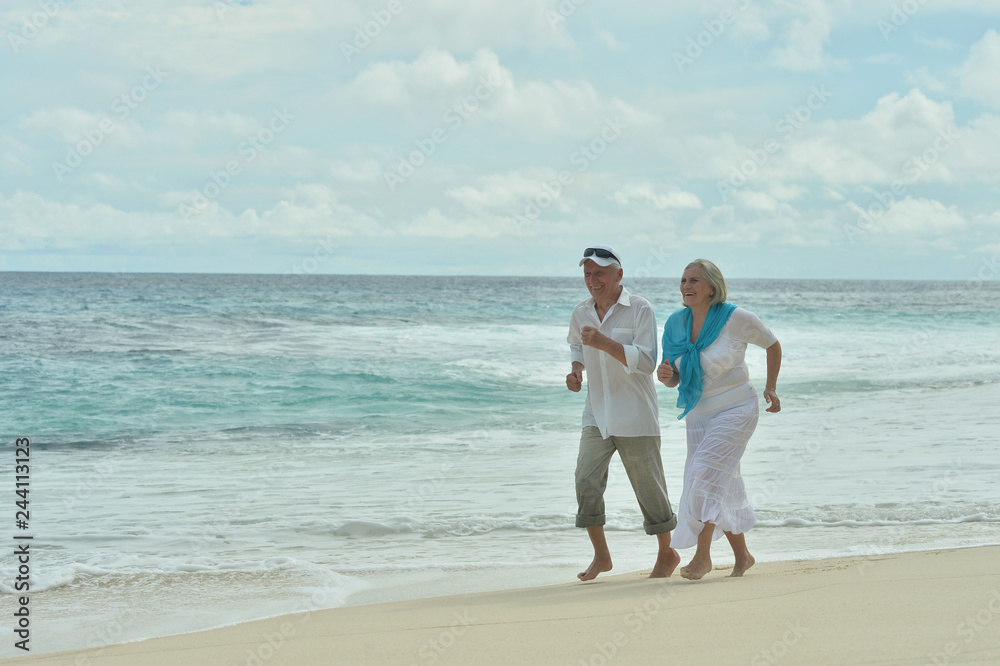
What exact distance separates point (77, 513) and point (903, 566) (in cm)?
599

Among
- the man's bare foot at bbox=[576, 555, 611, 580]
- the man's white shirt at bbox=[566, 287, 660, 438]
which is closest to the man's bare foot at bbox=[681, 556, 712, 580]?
the man's bare foot at bbox=[576, 555, 611, 580]

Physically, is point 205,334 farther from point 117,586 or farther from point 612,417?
point 612,417

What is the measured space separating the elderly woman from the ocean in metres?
0.96

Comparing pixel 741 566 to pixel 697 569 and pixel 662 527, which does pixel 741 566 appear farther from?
pixel 662 527

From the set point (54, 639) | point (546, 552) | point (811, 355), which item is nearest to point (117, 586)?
point (54, 639)

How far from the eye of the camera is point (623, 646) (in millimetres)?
3238

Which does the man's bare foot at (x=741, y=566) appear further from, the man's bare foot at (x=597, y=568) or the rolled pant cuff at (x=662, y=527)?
the man's bare foot at (x=597, y=568)

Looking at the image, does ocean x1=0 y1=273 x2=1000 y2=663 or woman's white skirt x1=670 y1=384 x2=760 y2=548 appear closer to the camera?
woman's white skirt x1=670 y1=384 x2=760 y2=548

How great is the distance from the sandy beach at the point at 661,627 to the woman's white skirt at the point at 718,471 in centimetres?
28

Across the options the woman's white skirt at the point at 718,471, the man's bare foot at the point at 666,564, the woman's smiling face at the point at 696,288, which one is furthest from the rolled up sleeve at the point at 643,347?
the man's bare foot at the point at 666,564

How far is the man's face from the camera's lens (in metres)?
4.38

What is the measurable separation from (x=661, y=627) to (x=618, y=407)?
1296mm

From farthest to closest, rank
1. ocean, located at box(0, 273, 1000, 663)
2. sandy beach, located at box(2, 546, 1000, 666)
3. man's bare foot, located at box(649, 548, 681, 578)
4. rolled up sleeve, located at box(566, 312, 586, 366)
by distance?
ocean, located at box(0, 273, 1000, 663)
rolled up sleeve, located at box(566, 312, 586, 366)
man's bare foot, located at box(649, 548, 681, 578)
sandy beach, located at box(2, 546, 1000, 666)

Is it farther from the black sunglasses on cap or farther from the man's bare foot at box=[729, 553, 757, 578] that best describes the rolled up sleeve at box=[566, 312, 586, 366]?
the man's bare foot at box=[729, 553, 757, 578]
